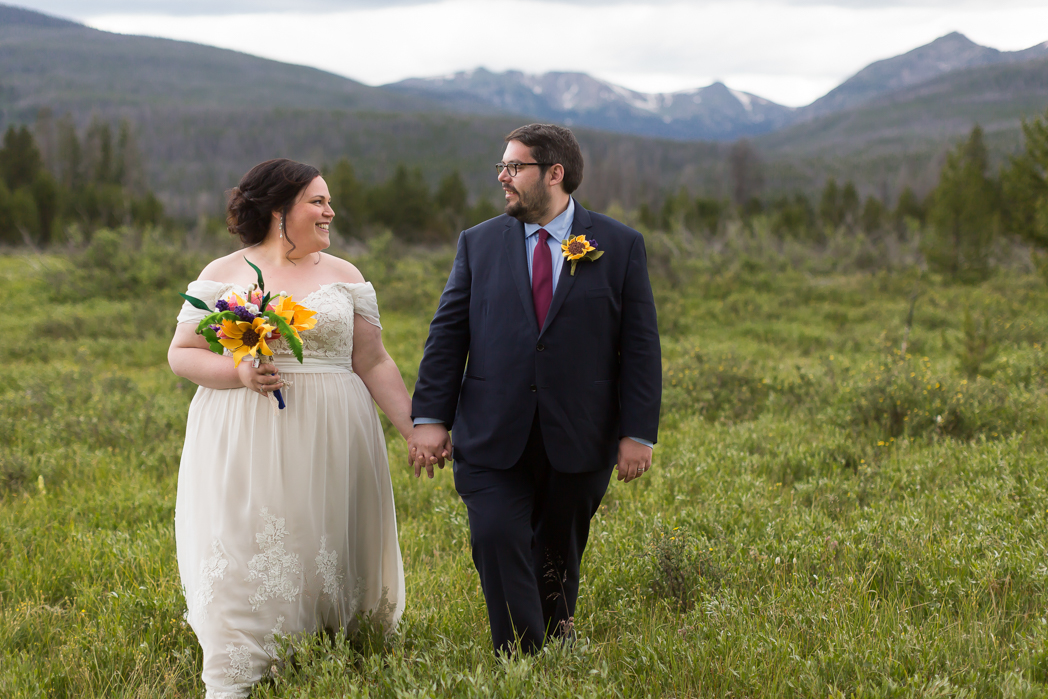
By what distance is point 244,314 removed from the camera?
3.06 metres

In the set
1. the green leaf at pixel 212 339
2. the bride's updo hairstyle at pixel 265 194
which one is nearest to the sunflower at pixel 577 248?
the bride's updo hairstyle at pixel 265 194

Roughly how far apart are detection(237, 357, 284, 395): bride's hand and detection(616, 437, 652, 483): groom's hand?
1525 mm

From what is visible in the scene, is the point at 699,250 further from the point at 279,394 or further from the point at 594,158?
the point at 594,158

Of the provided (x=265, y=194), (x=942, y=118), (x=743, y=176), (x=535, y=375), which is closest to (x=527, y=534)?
(x=535, y=375)

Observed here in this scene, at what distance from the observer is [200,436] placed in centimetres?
335

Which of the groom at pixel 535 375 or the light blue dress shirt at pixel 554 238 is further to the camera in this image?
the light blue dress shirt at pixel 554 238

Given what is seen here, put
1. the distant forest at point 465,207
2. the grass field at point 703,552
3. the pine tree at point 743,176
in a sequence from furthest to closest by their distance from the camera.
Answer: the pine tree at point 743,176 < the distant forest at point 465,207 < the grass field at point 703,552

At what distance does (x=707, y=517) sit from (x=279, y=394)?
123 inches

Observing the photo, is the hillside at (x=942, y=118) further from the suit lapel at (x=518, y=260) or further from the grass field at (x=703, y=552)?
the suit lapel at (x=518, y=260)

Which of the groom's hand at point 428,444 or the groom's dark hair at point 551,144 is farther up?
the groom's dark hair at point 551,144

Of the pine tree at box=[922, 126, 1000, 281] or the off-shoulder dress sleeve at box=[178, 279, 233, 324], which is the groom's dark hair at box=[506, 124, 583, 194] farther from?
the pine tree at box=[922, 126, 1000, 281]

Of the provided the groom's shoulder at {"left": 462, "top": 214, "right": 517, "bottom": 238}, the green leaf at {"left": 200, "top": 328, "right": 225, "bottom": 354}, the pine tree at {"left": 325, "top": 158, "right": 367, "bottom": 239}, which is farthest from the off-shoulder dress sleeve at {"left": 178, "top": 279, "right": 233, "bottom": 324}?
the pine tree at {"left": 325, "top": 158, "right": 367, "bottom": 239}

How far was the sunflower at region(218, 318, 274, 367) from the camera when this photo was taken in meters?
3.05

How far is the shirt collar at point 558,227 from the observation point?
3.42 m
